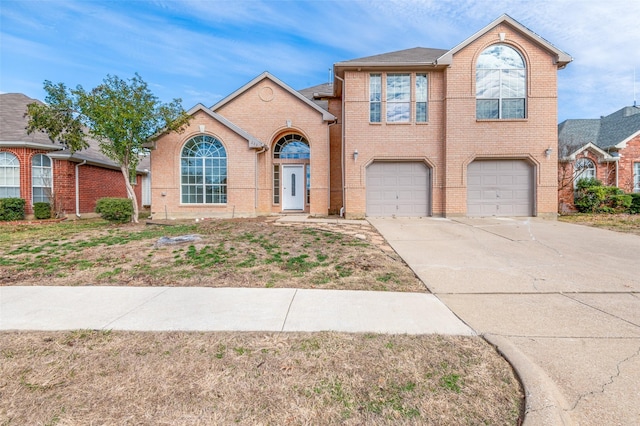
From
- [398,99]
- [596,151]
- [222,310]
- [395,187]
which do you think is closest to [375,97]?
[398,99]

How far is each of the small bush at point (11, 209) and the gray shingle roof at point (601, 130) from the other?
2790cm

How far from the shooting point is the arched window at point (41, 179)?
50.6 feet

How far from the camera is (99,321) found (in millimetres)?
3580

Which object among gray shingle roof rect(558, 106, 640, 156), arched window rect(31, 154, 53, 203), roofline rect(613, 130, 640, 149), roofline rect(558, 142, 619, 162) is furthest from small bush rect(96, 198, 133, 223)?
roofline rect(613, 130, 640, 149)

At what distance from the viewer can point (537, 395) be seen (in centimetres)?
224

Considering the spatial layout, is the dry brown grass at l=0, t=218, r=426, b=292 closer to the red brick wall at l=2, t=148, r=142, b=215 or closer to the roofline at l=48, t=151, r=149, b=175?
the red brick wall at l=2, t=148, r=142, b=215

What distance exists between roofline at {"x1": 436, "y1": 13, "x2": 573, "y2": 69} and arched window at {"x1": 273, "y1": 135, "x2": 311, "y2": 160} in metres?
7.12

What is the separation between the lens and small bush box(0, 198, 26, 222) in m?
14.2

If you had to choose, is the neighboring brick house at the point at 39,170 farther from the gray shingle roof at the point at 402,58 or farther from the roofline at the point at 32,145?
the gray shingle roof at the point at 402,58

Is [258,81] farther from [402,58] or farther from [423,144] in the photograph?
[423,144]

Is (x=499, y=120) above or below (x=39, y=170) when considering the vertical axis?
above

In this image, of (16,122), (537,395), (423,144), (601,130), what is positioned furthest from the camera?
(601,130)

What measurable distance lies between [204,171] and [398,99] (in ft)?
31.1

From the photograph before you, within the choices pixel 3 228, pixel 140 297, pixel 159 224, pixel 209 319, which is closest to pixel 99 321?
pixel 140 297
